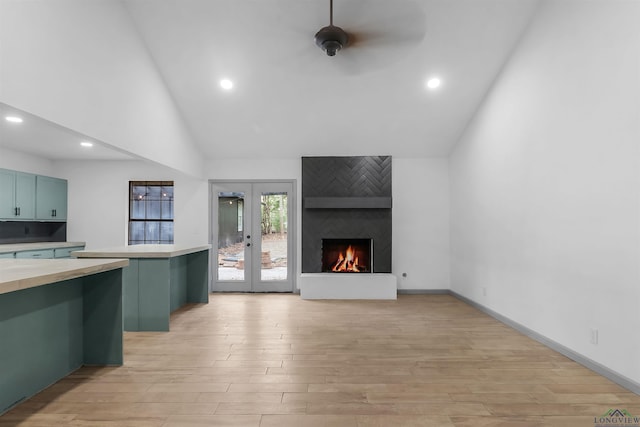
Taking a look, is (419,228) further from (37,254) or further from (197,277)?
(37,254)

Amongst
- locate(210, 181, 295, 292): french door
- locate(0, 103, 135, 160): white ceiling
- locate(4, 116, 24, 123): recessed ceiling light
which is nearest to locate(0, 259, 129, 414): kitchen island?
locate(0, 103, 135, 160): white ceiling

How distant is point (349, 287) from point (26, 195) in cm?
540

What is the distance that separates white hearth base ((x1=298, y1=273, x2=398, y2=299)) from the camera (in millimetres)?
5668

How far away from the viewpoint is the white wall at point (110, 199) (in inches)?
246

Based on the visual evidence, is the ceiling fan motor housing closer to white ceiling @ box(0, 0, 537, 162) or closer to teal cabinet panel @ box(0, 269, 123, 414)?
white ceiling @ box(0, 0, 537, 162)

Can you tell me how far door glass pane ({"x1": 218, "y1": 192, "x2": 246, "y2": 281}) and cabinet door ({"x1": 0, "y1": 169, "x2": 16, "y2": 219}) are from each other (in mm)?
3067

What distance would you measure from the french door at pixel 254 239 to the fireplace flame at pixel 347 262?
0.85 metres

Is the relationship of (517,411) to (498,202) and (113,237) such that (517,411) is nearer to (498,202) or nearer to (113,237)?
(498,202)

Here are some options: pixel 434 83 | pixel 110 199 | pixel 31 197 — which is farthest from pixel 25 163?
pixel 434 83

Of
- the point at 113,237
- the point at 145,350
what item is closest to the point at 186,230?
the point at 113,237

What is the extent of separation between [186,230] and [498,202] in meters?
5.10

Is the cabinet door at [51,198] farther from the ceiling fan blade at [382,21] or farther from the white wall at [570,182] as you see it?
the white wall at [570,182]

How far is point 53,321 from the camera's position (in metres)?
2.61

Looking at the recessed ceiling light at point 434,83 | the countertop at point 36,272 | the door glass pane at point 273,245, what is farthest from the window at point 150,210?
the recessed ceiling light at point 434,83
